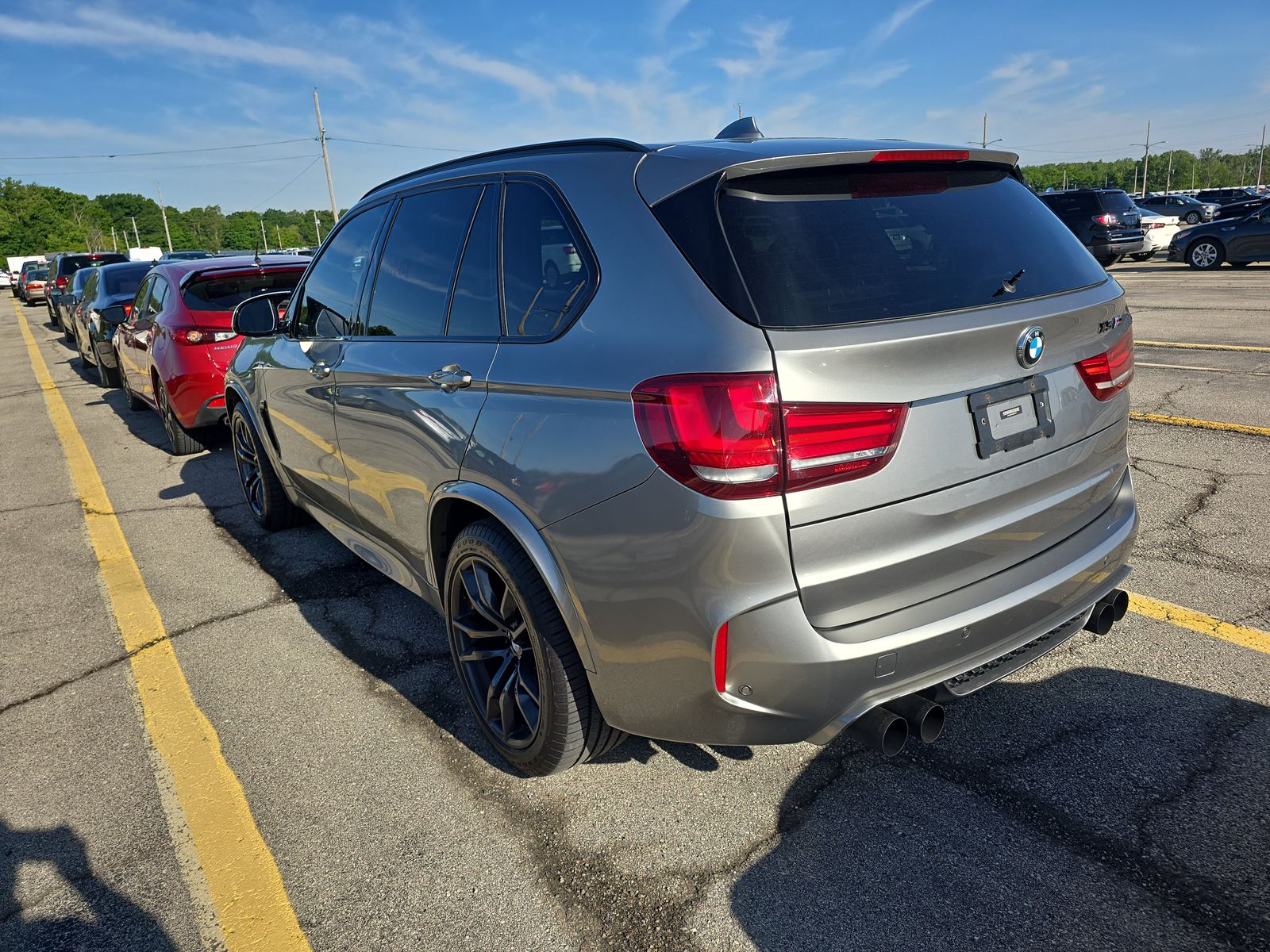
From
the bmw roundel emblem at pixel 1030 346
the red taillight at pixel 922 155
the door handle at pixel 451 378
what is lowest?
the door handle at pixel 451 378

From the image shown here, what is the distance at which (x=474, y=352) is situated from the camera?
2.66m

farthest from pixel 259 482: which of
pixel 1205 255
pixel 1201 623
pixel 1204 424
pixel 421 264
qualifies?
pixel 1205 255

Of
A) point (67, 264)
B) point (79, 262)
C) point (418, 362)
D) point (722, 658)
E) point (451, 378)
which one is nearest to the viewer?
point (722, 658)

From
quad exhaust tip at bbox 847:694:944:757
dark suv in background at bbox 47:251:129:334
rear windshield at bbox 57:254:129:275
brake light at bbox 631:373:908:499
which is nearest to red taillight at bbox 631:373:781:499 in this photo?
brake light at bbox 631:373:908:499

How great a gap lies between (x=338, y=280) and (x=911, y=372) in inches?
111

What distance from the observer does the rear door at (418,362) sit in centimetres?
272

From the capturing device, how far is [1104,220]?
20.2m

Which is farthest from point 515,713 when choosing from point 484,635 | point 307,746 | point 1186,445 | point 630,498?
point 1186,445

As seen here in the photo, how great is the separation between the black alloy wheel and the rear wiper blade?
1564 millimetres

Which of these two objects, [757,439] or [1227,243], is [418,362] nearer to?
[757,439]

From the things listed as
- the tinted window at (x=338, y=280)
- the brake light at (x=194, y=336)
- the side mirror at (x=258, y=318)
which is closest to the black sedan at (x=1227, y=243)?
the brake light at (x=194, y=336)

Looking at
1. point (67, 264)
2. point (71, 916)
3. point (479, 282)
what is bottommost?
point (71, 916)

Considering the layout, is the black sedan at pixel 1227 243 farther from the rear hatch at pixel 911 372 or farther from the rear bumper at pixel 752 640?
the rear bumper at pixel 752 640

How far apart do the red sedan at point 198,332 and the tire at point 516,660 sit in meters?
4.67
